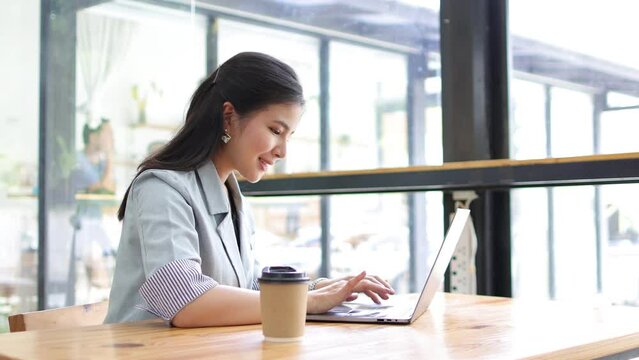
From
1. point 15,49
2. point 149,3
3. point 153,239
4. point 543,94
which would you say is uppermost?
point 149,3

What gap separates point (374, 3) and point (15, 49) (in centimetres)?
159

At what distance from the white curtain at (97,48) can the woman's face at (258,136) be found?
2040mm

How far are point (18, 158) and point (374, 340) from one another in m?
2.64

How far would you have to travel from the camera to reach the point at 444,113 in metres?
2.77

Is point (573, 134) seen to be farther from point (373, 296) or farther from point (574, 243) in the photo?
point (373, 296)

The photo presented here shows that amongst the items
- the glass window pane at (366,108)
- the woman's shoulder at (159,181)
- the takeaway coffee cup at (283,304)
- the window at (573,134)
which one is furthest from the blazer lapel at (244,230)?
the glass window pane at (366,108)

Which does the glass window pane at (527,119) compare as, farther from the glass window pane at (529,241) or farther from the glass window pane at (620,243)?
the glass window pane at (620,243)

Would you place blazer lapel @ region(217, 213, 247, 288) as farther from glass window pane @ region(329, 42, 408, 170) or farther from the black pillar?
glass window pane @ region(329, 42, 408, 170)

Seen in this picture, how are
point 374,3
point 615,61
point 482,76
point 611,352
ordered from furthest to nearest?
point 374,3 → point 482,76 → point 615,61 → point 611,352

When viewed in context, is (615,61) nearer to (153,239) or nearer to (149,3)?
(153,239)

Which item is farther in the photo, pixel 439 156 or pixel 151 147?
pixel 151 147

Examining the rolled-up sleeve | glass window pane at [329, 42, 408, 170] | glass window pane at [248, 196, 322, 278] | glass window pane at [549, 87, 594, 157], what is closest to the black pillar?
glass window pane at [549, 87, 594, 157]

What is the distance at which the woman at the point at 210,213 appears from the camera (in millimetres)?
1504

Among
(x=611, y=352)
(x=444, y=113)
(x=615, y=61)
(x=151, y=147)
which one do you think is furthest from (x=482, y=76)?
(x=151, y=147)
